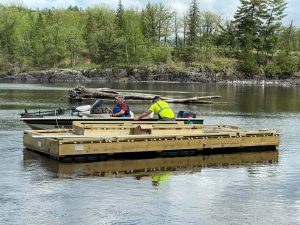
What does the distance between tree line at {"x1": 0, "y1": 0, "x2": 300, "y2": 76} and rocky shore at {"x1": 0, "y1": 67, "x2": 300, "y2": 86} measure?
302 centimetres

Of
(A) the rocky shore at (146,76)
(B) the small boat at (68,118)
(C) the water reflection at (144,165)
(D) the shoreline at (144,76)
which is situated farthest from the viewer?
(A) the rocky shore at (146,76)

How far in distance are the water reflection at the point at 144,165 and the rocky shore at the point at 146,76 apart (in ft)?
310

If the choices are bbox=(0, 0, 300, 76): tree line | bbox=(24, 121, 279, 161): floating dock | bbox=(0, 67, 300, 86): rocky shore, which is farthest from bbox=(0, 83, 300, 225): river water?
bbox=(0, 0, 300, 76): tree line

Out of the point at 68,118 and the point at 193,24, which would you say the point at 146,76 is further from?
the point at 68,118

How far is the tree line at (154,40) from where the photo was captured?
126m

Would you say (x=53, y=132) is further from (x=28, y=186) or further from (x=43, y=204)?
(x=43, y=204)

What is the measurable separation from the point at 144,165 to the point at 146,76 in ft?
333

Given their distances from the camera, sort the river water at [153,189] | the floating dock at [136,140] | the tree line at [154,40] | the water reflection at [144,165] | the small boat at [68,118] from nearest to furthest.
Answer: the river water at [153,189] < the water reflection at [144,165] < the floating dock at [136,140] < the small boat at [68,118] < the tree line at [154,40]

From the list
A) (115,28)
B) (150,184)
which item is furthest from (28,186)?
(115,28)

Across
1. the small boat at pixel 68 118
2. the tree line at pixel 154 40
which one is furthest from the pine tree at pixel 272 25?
the small boat at pixel 68 118

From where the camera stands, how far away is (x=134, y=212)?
567 inches

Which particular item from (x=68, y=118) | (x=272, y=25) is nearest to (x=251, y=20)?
(x=272, y=25)

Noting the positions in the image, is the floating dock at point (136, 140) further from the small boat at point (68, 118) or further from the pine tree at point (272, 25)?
the pine tree at point (272, 25)

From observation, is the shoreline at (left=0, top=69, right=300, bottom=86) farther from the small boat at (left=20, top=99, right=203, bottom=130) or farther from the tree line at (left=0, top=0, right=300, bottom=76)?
the small boat at (left=20, top=99, right=203, bottom=130)
